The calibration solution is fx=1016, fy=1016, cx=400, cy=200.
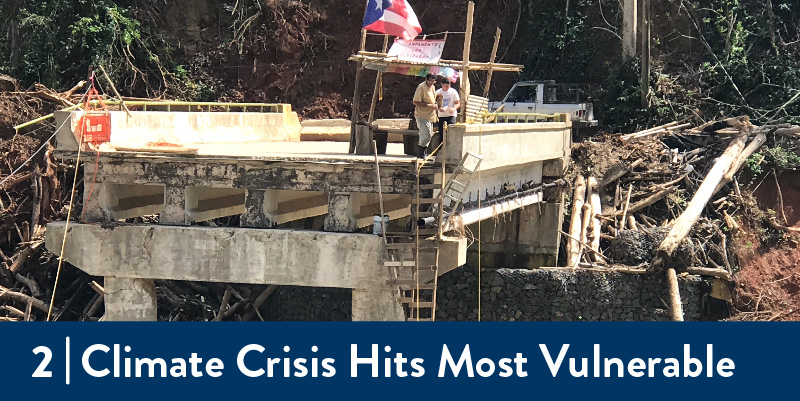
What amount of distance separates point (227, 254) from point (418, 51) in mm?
4318

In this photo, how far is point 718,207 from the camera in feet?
71.3

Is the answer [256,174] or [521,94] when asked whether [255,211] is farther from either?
[521,94]

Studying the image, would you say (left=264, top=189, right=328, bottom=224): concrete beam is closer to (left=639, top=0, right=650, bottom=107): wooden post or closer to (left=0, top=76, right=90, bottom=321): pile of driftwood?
(left=0, top=76, right=90, bottom=321): pile of driftwood

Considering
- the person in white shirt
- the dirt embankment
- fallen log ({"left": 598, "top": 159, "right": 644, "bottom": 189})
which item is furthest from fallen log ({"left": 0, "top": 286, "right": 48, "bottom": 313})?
the dirt embankment

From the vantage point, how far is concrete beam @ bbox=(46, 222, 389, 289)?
1447 centimetres

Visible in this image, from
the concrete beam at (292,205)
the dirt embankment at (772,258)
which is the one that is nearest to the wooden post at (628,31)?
the dirt embankment at (772,258)

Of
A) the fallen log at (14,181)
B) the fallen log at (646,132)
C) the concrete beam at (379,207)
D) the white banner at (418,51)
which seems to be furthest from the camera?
the fallen log at (646,132)

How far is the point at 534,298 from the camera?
2036 cm

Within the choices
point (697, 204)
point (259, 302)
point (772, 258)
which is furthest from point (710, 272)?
point (259, 302)

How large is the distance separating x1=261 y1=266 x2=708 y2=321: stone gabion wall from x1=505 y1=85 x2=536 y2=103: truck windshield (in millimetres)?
7763

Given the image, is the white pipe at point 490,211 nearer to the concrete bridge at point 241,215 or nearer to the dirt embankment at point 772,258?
the concrete bridge at point 241,215

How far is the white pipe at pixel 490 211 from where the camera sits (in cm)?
1491

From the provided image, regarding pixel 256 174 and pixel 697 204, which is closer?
pixel 256 174

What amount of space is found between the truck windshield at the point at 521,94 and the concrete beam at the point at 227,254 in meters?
13.9
